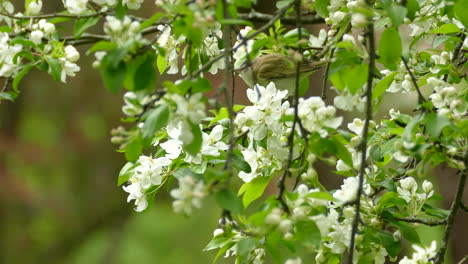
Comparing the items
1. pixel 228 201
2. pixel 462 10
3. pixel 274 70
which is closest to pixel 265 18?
pixel 274 70

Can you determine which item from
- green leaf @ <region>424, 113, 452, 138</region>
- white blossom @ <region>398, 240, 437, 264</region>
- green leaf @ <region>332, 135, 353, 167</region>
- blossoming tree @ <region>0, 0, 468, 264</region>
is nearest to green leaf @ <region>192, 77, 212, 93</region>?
blossoming tree @ <region>0, 0, 468, 264</region>

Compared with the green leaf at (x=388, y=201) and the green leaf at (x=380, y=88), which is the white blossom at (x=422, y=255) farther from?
the green leaf at (x=380, y=88)

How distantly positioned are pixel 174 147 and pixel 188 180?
0.53 m

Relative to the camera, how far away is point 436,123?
98cm

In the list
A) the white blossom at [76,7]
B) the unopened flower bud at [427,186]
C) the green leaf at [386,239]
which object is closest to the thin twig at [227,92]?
the white blossom at [76,7]

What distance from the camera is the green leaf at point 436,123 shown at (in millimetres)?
970

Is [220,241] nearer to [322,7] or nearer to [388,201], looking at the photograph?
[388,201]

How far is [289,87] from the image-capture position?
5.88ft

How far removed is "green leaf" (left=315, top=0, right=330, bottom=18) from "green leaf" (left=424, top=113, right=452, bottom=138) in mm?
503

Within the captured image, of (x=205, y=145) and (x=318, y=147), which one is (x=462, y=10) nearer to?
(x=318, y=147)

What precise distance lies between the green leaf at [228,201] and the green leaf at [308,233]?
17 centimetres

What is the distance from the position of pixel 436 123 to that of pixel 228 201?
34 centimetres

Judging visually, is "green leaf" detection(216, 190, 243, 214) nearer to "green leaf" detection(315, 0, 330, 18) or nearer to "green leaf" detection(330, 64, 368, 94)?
"green leaf" detection(330, 64, 368, 94)

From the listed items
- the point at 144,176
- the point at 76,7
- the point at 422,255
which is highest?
the point at 76,7
